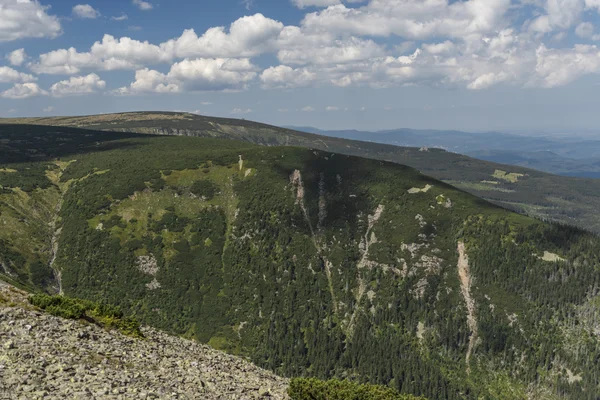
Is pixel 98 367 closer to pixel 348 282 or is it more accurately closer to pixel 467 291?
pixel 348 282

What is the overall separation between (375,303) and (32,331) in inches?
6104

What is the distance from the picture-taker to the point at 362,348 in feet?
534

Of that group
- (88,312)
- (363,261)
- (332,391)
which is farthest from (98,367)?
(363,261)

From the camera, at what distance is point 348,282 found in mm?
179000

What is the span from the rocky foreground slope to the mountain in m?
122

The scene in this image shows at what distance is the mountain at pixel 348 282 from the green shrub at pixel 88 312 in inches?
4551

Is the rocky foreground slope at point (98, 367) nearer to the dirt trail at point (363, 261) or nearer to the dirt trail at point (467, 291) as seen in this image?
the dirt trail at point (363, 261)

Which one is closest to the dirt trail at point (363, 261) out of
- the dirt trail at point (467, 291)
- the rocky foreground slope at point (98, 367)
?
the dirt trail at point (467, 291)

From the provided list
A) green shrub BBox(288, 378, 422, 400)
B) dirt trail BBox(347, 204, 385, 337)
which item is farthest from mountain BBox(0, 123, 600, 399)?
green shrub BBox(288, 378, 422, 400)

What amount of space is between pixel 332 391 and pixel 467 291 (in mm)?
149540

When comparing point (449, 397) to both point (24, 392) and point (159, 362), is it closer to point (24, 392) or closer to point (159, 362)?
point (159, 362)

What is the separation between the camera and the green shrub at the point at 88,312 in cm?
3922

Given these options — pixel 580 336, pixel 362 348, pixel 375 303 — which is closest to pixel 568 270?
pixel 580 336

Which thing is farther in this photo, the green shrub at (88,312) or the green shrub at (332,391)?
the green shrub at (88,312)
